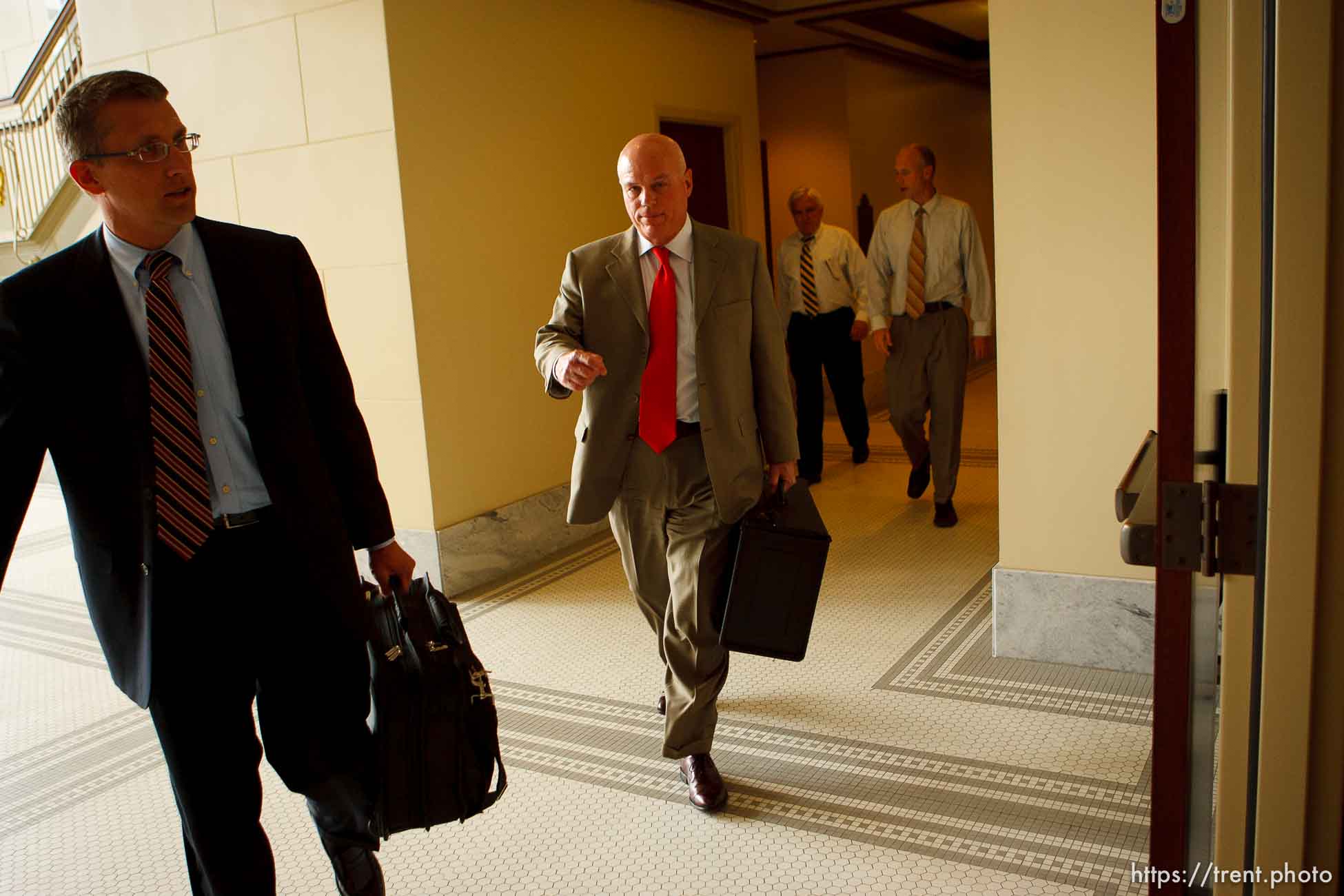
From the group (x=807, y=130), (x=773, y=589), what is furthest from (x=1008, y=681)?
(x=807, y=130)

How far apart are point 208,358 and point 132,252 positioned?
230 mm

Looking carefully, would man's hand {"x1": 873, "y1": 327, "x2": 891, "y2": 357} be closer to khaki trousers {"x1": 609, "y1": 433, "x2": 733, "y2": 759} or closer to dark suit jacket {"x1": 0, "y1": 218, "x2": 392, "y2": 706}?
khaki trousers {"x1": 609, "y1": 433, "x2": 733, "y2": 759}

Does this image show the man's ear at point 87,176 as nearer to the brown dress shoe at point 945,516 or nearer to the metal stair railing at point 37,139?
the brown dress shoe at point 945,516

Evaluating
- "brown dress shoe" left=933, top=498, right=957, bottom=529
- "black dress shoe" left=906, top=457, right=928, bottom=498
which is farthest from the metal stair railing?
"brown dress shoe" left=933, top=498, right=957, bottom=529

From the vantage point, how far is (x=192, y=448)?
78.5 inches

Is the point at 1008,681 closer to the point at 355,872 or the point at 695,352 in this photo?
the point at 695,352

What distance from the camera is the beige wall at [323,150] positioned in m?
4.73

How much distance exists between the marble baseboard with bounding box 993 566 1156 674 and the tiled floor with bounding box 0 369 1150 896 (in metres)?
0.07

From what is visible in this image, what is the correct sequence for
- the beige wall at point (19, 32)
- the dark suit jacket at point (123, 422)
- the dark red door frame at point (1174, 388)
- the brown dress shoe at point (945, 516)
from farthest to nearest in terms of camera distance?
the beige wall at point (19, 32)
the brown dress shoe at point (945, 516)
the dark suit jacket at point (123, 422)
the dark red door frame at point (1174, 388)

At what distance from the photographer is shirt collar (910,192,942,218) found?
551 centimetres

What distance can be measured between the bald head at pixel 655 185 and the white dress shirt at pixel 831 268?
12.5 ft

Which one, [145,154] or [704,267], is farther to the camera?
[704,267]

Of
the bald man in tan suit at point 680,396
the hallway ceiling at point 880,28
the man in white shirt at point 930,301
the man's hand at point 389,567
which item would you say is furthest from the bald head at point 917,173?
the man's hand at point 389,567

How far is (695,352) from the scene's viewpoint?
288 cm
